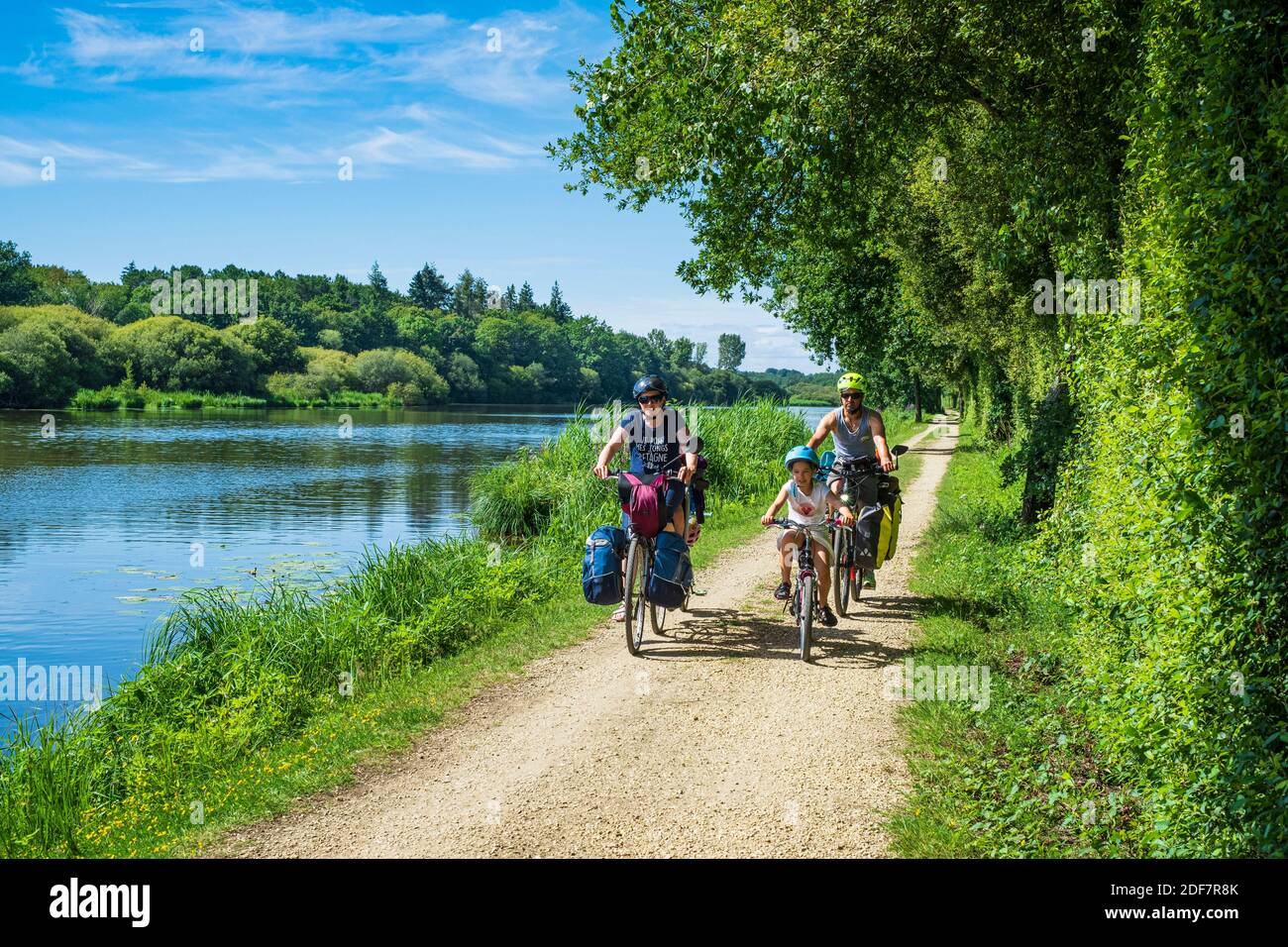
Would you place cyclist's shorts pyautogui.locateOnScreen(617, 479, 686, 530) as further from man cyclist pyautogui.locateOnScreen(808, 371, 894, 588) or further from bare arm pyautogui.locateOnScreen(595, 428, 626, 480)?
man cyclist pyautogui.locateOnScreen(808, 371, 894, 588)

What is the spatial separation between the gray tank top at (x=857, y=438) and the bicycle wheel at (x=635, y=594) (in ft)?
8.50

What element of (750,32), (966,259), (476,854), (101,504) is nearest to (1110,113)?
(750,32)

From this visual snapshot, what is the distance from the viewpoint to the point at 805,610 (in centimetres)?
809

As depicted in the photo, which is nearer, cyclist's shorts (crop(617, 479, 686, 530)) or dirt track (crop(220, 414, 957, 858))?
dirt track (crop(220, 414, 957, 858))

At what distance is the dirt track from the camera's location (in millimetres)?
4902

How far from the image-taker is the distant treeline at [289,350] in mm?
70812

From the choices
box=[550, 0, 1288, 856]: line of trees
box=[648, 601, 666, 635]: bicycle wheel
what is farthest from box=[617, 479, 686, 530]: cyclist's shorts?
box=[550, 0, 1288, 856]: line of trees

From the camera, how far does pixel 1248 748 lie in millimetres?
3715

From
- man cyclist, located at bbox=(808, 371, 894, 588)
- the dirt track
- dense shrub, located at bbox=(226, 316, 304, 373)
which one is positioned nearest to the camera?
the dirt track

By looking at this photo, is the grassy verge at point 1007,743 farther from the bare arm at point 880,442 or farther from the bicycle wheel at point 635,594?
the bicycle wheel at point 635,594

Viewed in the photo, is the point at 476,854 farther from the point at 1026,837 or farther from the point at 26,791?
the point at 26,791

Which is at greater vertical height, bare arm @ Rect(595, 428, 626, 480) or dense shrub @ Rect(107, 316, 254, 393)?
dense shrub @ Rect(107, 316, 254, 393)

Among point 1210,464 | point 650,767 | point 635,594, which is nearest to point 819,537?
point 635,594

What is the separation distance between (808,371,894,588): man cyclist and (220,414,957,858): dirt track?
1.84m
